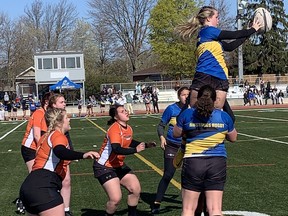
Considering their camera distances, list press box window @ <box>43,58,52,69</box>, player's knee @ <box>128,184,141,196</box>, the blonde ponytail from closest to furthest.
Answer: the blonde ponytail, player's knee @ <box>128,184,141,196</box>, press box window @ <box>43,58,52,69</box>

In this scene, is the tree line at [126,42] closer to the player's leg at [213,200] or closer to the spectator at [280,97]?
the spectator at [280,97]

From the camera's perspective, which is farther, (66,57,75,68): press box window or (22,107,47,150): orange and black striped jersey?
(66,57,75,68): press box window

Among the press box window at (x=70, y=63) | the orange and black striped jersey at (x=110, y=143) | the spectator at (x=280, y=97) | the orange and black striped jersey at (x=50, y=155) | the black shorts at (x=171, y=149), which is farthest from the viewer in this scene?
the press box window at (x=70, y=63)

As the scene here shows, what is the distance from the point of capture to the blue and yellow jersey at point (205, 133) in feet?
17.4

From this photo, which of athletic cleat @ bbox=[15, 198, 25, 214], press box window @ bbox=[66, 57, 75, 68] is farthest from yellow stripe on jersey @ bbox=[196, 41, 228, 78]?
press box window @ bbox=[66, 57, 75, 68]

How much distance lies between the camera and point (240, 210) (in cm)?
776

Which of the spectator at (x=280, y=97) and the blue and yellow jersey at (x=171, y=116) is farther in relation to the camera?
the spectator at (x=280, y=97)

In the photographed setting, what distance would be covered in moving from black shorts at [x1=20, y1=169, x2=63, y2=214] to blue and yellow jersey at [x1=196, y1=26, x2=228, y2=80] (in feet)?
6.92

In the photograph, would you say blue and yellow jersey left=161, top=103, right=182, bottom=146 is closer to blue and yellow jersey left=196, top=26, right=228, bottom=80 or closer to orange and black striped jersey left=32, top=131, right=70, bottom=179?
blue and yellow jersey left=196, top=26, right=228, bottom=80

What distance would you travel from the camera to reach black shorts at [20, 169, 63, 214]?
5320 millimetres

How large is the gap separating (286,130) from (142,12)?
59.9 m

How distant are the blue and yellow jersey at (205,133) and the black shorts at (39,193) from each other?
1.39 m

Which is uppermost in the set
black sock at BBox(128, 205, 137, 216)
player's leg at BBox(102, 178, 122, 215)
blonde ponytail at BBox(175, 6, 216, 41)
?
blonde ponytail at BBox(175, 6, 216, 41)

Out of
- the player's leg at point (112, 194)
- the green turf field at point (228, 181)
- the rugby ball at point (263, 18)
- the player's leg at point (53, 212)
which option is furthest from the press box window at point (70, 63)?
the player's leg at point (53, 212)
